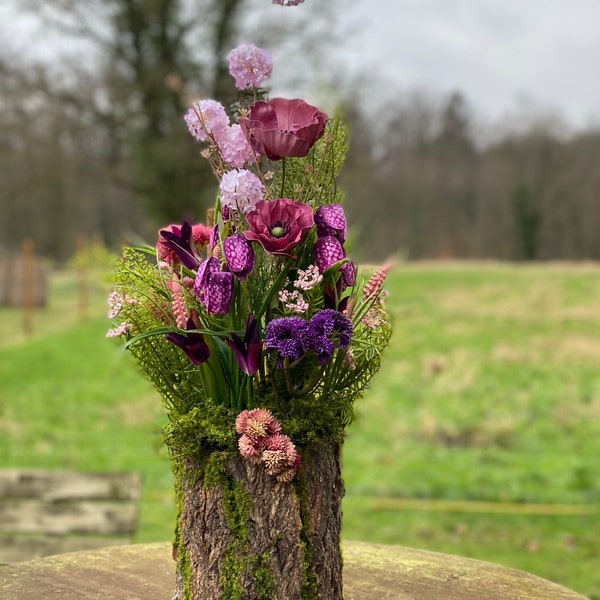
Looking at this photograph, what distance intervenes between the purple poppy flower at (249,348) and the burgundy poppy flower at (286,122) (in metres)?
0.36

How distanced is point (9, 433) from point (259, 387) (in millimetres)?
7991

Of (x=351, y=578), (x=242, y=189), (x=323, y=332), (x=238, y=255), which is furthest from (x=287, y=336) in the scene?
(x=351, y=578)

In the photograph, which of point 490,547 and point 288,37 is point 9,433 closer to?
point 490,547

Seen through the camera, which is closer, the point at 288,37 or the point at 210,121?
the point at 210,121

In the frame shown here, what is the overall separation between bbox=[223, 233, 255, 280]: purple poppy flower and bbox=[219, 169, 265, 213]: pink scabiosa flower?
78 millimetres

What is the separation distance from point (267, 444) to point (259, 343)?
21cm

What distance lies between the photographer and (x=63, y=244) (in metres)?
34.9

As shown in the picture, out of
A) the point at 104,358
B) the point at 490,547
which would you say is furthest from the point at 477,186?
the point at 490,547

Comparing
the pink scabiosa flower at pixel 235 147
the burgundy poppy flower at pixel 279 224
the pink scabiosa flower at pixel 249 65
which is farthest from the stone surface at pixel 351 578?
the pink scabiosa flower at pixel 249 65

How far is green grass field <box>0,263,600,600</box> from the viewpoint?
263 inches

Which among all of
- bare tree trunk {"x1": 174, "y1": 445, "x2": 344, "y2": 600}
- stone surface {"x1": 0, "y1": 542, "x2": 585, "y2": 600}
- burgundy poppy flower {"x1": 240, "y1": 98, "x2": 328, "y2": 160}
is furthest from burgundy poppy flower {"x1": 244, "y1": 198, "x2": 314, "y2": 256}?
stone surface {"x1": 0, "y1": 542, "x2": 585, "y2": 600}

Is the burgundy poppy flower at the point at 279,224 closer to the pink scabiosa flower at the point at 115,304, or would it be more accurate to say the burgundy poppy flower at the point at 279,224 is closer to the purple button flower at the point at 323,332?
the purple button flower at the point at 323,332

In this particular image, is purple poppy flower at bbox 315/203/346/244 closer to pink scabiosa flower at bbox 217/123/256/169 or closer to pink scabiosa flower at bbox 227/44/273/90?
pink scabiosa flower at bbox 217/123/256/169

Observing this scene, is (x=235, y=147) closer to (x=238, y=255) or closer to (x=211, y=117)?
(x=211, y=117)
